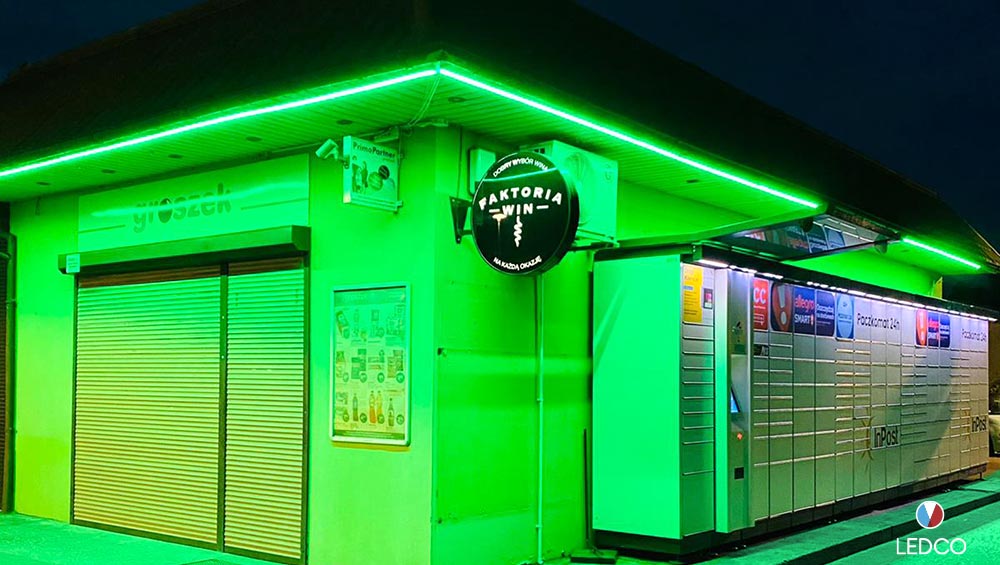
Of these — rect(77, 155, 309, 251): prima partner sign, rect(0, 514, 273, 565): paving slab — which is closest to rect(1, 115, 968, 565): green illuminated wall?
rect(77, 155, 309, 251): prima partner sign

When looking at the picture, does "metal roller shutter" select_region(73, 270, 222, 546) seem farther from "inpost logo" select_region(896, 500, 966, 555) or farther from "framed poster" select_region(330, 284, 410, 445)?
"inpost logo" select_region(896, 500, 966, 555)

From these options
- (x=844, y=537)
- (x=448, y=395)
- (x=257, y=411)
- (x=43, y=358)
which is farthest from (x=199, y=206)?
(x=844, y=537)

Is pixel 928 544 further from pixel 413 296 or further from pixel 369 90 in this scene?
pixel 369 90

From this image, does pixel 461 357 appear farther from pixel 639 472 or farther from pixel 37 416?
pixel 37 416

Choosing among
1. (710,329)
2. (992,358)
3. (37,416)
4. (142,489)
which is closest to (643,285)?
(710,329)

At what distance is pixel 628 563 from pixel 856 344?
465 centimetres

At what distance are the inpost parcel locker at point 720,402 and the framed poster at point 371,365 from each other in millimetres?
2113

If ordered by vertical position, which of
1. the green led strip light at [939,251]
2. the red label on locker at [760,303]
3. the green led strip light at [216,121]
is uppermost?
the green led strip light at [216,121]

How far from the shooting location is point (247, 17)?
28.9 feet

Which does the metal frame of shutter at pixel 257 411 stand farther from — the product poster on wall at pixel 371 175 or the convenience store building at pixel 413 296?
the product poster on wall at pixel 371 175

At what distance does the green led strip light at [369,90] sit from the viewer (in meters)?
6.60

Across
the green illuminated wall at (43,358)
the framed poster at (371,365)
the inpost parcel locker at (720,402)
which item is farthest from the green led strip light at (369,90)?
the framed poster at (371,365)

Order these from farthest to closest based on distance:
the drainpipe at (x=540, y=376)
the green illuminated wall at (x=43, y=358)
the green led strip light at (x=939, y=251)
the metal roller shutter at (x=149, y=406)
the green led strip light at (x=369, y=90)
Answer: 1. the green led strip light at (x=939, y=251)
2. the green illuminated wall at (x=43, y=358)
3. the metal roller shutter at (x=149, y=406)
4. the drainpipe at (x=540, y=376)
5. the green led strip light at (x=369, y=90)

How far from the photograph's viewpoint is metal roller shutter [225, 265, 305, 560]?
337 inches
